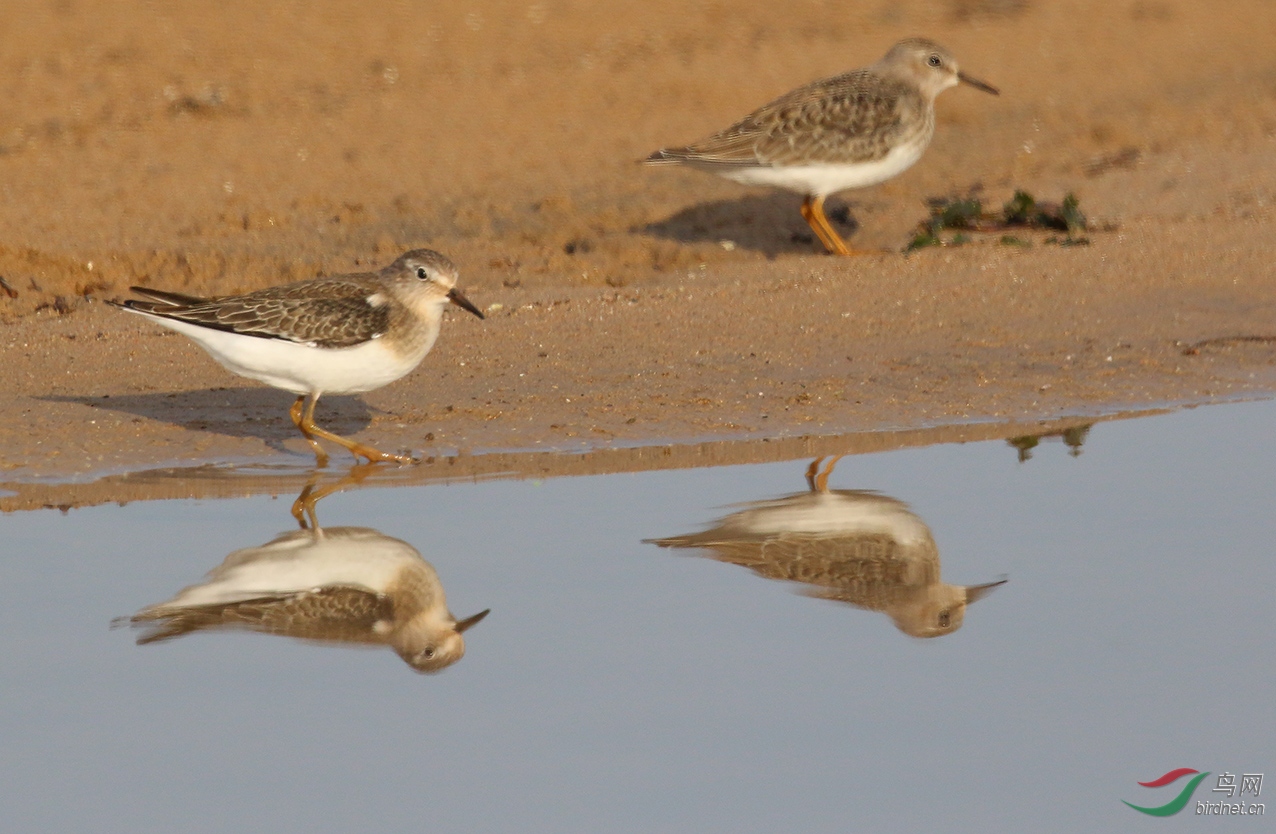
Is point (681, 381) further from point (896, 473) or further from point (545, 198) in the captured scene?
point (545, 198)

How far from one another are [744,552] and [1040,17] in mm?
13548

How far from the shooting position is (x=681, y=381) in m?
9.85

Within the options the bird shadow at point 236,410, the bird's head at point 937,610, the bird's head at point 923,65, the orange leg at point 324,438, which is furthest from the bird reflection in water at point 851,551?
the bird's head at point 923,65

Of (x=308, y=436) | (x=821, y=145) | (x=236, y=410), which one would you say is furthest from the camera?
(x=821, y=145)

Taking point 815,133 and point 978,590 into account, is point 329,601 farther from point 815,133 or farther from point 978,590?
point 815,133

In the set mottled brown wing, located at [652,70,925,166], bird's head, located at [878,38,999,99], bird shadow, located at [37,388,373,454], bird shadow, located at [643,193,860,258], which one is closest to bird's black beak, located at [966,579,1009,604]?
bird shadow, located at [37,388,373,454]

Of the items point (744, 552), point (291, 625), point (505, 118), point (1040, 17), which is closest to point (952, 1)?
point (1040, 17)

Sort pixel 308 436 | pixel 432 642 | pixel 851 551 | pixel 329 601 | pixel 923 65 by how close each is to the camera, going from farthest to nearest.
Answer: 1. pixel 923 65
2. pixel 308 436
3. pixel 851 551
4. pixel 329 601
5. pixel 432 642

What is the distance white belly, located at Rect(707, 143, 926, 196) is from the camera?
41.8ft

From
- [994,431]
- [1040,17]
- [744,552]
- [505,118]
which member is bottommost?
[744,552]

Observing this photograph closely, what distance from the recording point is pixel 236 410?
941 cm

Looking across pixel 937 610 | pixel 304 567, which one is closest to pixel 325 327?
pixel 304 567

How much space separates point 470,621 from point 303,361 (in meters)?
2.56

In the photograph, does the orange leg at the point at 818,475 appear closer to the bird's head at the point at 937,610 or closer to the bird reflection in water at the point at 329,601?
the bird's head at the point at 937,610
